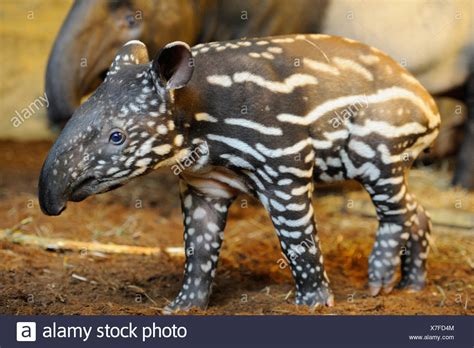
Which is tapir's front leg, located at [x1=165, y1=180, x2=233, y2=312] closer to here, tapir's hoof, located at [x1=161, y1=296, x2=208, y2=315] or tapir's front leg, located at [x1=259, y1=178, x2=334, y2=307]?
tapir's hoof, located at [x1=161, y1=296, x2=208, y2=315]

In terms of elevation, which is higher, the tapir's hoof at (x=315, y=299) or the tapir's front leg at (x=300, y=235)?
the tapir's front leg at (x=300, y=235)

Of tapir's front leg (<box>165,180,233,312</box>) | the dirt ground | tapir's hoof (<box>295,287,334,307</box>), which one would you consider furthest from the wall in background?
tapir's hoof (<box>295,287,334,307</box>)

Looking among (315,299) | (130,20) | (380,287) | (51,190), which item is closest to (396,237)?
(380,287)

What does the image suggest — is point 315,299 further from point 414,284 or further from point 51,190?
point 51,190

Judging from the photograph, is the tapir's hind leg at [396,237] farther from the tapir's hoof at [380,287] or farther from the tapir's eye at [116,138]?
the tapir's eye at [116,138]

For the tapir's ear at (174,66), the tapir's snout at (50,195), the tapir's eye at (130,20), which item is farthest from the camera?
the tapir's eye at (130,20)

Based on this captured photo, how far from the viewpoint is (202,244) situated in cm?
459

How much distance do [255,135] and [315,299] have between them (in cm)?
102

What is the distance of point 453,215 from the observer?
22.4ft

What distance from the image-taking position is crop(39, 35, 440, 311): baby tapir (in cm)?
401

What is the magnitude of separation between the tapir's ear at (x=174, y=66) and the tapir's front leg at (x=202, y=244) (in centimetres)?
83

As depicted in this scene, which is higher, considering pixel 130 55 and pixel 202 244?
pixel 130 55

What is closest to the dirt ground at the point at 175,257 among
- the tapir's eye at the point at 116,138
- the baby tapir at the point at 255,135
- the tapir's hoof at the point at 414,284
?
the tapir's hoof at the point at 414,284

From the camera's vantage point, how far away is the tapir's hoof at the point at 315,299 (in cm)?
449
